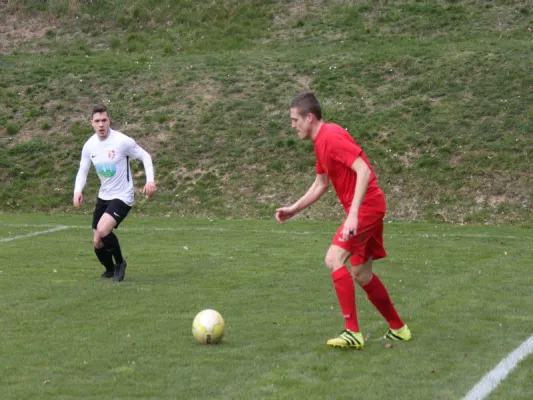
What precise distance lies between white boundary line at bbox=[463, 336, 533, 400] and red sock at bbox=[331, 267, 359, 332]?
122 cm

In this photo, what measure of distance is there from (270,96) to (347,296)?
19363 millimetres

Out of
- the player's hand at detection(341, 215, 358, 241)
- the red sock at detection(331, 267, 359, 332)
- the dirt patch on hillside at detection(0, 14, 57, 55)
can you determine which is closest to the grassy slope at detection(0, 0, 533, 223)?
the dirt patch on hillside at detection(0, 14, 57, 55)

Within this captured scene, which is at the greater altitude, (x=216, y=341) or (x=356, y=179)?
(x=356, y=179)

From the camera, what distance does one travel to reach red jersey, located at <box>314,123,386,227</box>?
24.3ft

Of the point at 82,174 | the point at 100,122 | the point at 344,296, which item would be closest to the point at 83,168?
the point at 82,174

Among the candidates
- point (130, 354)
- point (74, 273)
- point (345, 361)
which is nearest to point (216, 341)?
Result: point (130, 354)

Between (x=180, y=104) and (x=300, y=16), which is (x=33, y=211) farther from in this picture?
(x=300, y=16)

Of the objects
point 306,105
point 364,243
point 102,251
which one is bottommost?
point 102,251

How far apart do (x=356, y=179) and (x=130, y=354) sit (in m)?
2.30

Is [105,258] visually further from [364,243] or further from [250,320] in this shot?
[364,243]

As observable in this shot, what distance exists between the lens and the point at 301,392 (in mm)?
6371

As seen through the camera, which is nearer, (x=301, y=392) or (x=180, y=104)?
(x=301, y=392)

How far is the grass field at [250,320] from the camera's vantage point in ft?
21.8

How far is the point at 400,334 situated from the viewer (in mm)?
7992
